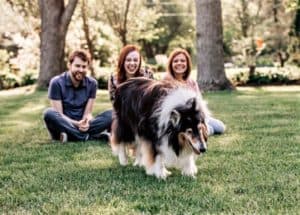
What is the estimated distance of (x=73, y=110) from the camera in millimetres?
7234

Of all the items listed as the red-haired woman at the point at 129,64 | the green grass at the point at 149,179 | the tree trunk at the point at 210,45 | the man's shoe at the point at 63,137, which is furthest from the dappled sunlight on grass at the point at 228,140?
the tree trunk at the point at 210,45

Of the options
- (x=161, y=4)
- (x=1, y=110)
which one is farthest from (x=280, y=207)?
(x=161, y=4)

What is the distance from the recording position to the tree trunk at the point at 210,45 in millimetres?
14719

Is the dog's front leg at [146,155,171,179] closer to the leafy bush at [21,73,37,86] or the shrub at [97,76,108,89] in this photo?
the shrub at [97,76,108,89]

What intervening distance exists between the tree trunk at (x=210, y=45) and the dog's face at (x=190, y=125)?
10490 mm

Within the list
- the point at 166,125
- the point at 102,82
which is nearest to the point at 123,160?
the point at 166,125

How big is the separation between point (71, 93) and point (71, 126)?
444 mm

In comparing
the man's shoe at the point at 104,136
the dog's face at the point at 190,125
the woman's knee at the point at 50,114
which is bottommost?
the man's shoe at the point at 104,136

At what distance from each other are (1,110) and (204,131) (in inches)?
329

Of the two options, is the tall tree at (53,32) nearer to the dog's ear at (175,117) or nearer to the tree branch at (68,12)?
the tree branch at (68,12)

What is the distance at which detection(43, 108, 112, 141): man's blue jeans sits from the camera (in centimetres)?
696

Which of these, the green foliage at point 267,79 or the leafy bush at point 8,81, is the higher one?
the leafy bush at point 8,81

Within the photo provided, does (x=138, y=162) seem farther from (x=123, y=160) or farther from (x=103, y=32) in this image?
(x=103, y=32)

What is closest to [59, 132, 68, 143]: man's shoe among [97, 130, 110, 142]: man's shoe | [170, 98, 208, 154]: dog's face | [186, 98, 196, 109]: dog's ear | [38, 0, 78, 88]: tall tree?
[97, 130, 110, 142]: man's shoe
